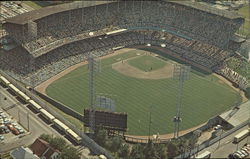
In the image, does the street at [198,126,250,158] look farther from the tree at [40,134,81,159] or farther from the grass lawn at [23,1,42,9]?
the grass lawn at [23,1,42,9]

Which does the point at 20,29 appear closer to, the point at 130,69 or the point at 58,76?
the point at 58,76

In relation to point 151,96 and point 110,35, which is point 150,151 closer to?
point 151,96

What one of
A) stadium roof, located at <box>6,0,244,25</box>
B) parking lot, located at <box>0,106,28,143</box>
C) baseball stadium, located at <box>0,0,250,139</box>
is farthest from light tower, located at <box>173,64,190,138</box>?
stadium roof, located at <box>6,0,244,25</box>

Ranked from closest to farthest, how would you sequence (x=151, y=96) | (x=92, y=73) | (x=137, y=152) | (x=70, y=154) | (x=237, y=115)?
(x=70, y=154) < (x=137, y=152) < (x=92, y=73) < (x=237, y=115) < (x=151, y=96)

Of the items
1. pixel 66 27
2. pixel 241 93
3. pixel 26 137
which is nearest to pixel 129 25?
pixel 66 27

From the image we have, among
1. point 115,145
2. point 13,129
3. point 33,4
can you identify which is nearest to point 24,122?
point 13,129

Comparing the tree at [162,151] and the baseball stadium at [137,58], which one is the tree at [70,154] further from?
the tree at [162,151]
